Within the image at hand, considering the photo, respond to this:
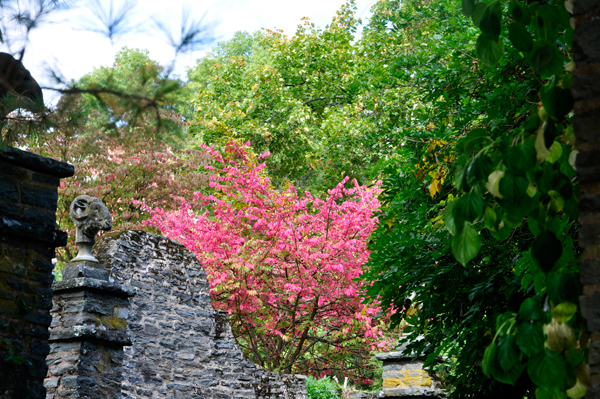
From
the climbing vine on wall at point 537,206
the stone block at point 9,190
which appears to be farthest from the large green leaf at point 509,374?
the stone block at point 9,190

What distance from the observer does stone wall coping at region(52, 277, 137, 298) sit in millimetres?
6590

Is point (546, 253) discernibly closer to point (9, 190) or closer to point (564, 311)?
point (564, 311)

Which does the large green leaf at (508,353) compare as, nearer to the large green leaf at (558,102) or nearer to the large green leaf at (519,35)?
the large green leaf at (558,102)

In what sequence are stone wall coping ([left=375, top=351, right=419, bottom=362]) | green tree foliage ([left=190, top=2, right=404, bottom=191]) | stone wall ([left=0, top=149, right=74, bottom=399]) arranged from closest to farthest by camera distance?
1. stone wall ([left=0, top=149, right=74, bottom=399])
2. stone wall coping ([left=375, top=351, right=419, bottom=362])
3. green tree foliage ([left=190, top=2, right=404, bottom=191])

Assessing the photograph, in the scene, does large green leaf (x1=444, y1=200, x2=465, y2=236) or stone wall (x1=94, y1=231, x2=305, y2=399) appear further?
stone wall (x1=94, y1=231, x2=305, y2=399)

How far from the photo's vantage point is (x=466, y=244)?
2.01m

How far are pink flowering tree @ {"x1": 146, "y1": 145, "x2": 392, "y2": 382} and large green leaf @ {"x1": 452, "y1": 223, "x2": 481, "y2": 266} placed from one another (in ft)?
34.4

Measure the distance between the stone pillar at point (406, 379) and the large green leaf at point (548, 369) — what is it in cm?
637

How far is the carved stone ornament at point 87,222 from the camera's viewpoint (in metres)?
6.92

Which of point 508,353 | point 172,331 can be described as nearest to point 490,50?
point 508,353

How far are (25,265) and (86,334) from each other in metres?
2.01

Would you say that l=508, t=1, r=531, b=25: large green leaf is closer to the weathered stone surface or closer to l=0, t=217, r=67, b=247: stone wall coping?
l=0, t=217, r=67, b=247: stone wall coping

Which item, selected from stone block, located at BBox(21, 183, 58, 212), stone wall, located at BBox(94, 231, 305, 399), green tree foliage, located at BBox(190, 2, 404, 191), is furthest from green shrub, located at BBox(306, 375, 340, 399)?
stone block, located at BBox(21, 183, 58, 212)

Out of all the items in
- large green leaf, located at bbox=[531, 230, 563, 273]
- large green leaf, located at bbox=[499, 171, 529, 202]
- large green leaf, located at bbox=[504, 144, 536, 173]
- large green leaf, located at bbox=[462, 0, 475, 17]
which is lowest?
large green leaf, located at bbox=[531, 230, 563, 273]
